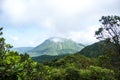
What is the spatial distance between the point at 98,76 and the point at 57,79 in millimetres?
24842

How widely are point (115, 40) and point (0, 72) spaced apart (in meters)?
43.5

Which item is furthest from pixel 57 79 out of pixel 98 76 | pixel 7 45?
pixel 7 45

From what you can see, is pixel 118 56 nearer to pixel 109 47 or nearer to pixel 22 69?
pixel 109 47

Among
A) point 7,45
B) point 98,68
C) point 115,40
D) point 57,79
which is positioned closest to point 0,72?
point 7,45

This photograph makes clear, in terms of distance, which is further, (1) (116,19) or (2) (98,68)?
(2) (98,68)

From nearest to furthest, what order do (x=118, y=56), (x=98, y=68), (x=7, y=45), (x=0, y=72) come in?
(x=0, y=72)
(x=7, y=45)
(x=118, y=56)
(x=98, y=68)

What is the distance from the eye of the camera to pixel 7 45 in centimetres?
1385

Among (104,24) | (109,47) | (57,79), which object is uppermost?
(104,24)

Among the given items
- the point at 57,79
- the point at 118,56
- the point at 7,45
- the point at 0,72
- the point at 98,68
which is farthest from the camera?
the point at 57,79

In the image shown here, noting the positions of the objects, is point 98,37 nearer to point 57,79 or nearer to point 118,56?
point 118,56

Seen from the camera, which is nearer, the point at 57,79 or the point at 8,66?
the point at 8,66

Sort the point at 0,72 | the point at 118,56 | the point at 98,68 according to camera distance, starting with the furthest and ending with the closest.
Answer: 1. the point at 98,68
2. the point at 118,56
3. the point at 0,72

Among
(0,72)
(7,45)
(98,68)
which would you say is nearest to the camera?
(0,72)

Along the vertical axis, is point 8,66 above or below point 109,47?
below
